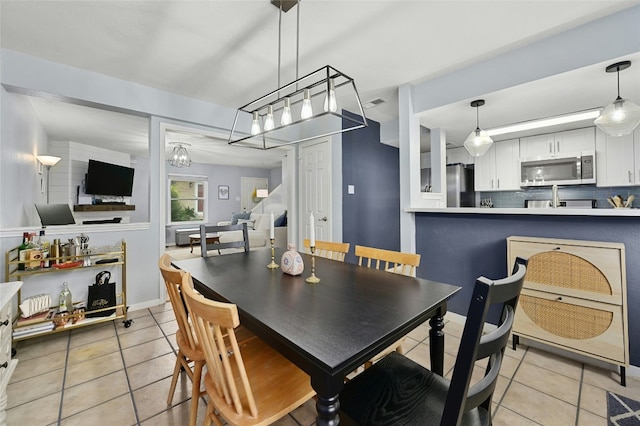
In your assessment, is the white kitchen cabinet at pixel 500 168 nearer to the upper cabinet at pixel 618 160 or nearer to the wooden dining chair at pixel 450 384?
the upper cabinet at pixel 618 160

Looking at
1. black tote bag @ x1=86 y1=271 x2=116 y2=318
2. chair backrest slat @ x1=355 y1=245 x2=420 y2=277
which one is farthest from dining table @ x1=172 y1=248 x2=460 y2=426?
black tote bag @ x1=86 y1=271 x2=116 y2=318

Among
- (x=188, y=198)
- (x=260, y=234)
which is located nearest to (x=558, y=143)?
(x=260, y=234)

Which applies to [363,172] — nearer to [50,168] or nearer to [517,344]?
[517,344]

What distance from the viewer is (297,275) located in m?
1.69

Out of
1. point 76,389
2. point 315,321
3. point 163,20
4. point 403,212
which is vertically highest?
point 163,20

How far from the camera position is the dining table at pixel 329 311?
833 millimetres

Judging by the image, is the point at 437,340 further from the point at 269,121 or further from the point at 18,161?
the point at 18,161

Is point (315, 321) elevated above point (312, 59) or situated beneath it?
situated beneath

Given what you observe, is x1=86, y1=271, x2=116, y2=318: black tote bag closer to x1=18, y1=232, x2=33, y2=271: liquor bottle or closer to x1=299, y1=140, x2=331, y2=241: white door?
x1=18, y1=232, x2=33, y2=271: liquor bottle

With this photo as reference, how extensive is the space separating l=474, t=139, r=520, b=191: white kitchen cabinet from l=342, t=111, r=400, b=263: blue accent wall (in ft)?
4.86

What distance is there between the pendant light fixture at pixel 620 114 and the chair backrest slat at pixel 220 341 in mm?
2960

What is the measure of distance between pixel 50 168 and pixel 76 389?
538cm

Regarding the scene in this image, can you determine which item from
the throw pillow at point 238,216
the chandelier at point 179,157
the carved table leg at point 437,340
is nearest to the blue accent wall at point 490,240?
the carved table leg at point 437,340

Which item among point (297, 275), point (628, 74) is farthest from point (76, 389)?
point (628, 74)
